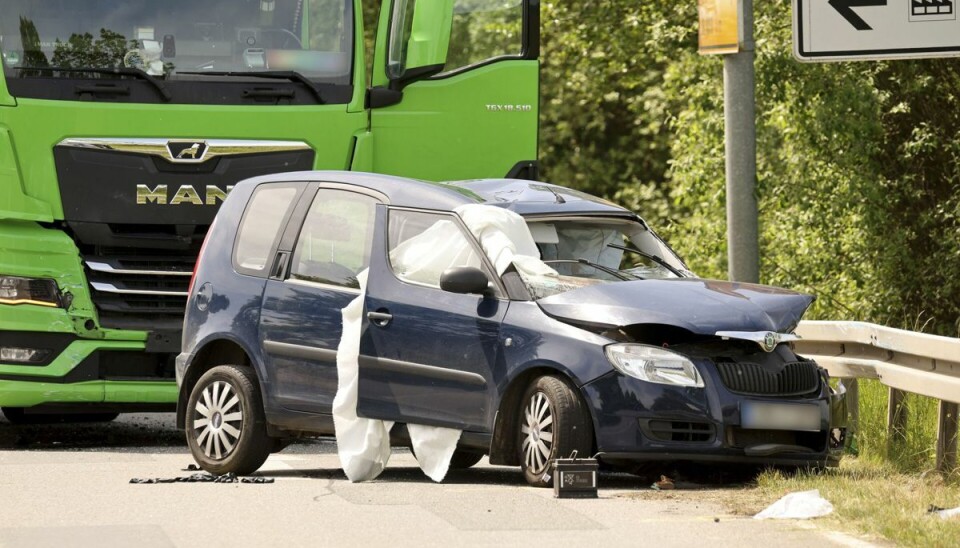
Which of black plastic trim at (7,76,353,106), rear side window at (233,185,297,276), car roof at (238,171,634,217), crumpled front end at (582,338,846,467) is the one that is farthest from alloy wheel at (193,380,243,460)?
black plastic trim at (7,76,353,106)

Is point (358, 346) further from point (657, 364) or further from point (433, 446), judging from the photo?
point (657, 364)

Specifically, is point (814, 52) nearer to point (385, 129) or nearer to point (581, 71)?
point (385, 129)

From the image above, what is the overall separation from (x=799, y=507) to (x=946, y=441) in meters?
1.77

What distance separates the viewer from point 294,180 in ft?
35.5

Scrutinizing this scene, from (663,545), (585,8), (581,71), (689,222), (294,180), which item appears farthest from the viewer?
(581,71)

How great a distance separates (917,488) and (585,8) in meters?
18.9

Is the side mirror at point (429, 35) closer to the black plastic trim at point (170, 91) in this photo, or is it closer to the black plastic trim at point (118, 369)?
the black plastic trim at point (170, 91)

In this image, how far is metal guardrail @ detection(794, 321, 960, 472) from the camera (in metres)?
9.52

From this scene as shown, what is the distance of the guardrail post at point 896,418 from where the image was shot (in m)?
10.6

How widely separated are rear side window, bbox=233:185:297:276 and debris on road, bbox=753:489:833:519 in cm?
353

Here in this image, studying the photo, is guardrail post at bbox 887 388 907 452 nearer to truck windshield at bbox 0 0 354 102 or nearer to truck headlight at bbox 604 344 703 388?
truck headlight at bbox 604 344 703 388

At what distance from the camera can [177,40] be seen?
42.0 ft

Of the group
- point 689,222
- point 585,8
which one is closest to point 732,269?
point 689,222

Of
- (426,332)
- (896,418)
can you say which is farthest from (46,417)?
(896,418)
